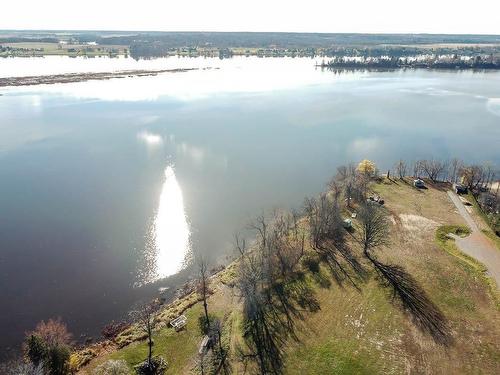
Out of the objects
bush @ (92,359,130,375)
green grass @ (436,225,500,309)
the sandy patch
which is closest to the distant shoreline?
the sandy patch

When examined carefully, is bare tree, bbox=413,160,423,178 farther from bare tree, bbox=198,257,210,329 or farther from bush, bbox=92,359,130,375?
bush, bbox=92,359,130,375

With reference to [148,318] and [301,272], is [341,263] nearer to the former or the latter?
[301,272]

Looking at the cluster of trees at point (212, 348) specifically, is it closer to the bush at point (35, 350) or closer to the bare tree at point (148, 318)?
the bare tree at point (148, 318)

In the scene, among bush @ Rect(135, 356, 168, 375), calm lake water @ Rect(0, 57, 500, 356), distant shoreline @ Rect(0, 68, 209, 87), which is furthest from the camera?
distant shoreline @ Rect(0, 68, 209, 87)

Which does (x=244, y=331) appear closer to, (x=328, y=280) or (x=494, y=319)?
(x=328, y=280)

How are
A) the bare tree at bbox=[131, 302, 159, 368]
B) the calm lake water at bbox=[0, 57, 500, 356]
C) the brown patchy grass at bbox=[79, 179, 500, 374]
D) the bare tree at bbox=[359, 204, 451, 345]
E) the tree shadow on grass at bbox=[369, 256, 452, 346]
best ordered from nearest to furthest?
the brown patchy grass at bbox=[79, 179, 500, 374], the bare tree at bbox=[131, 302, 159, 368], the tree shadow on grass at bbox=[369, 256, 452, 346], the bare tree at bbox=[359, 204, 451, 345], the calm lake water at bbox=[0, 57, 500, 356]

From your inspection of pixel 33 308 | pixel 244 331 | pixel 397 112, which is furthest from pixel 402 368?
pixel 397 112
